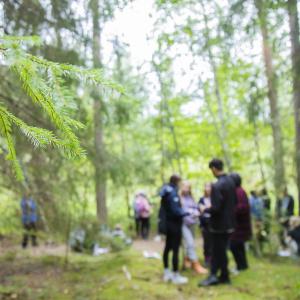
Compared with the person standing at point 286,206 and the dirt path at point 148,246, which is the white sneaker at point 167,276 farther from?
the dirt path at point 148,246

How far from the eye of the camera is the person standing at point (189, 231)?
255 inches

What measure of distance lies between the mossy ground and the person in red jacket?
0.25 metres

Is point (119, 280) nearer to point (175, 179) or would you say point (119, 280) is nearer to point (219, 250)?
point (219, 250)

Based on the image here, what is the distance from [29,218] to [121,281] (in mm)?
2241

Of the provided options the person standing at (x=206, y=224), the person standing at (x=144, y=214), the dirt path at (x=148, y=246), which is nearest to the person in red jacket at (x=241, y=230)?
the person standing at (x=206, y=224)

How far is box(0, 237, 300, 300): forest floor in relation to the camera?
5219 millimetres

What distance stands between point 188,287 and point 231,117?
26.5 ft

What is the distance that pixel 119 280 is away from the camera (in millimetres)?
5953

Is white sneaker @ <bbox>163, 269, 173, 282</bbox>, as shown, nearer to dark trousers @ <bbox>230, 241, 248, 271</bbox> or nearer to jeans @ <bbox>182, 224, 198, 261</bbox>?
jeans @ <bbox>182, 224, 198, 261</bbox>

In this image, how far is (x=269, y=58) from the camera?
9812 mm

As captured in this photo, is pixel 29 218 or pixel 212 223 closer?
pixel 212 223

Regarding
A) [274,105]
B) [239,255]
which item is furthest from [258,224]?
[274,105]

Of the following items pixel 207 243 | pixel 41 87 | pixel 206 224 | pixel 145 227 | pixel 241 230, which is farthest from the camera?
pixel 145 227

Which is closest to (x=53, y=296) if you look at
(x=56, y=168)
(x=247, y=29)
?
(x=56, y=168)
